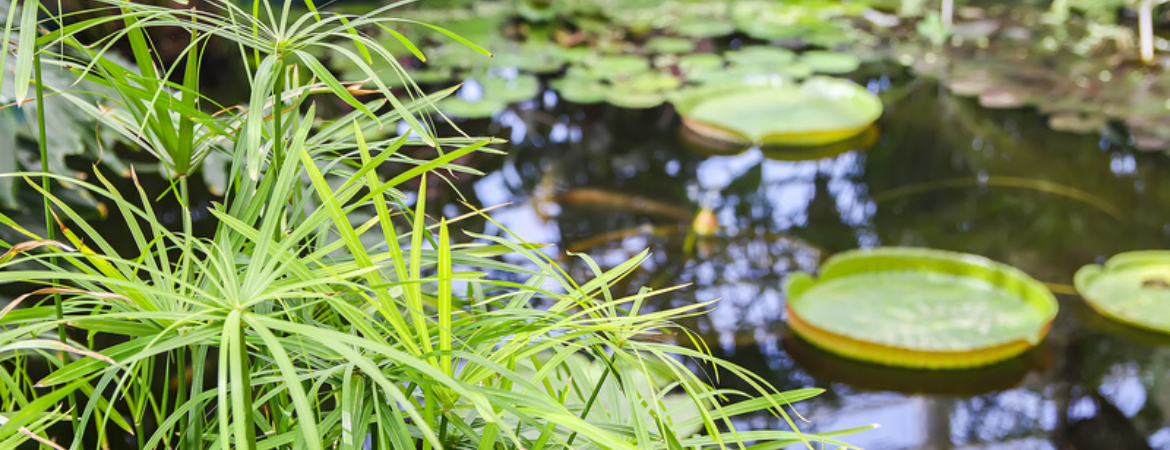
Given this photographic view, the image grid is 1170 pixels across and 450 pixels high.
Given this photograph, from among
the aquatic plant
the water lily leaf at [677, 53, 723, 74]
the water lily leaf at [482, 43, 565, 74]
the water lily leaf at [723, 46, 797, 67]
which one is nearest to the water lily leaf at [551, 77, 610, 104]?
the water lily leaf at [482, 43, 565, 74]

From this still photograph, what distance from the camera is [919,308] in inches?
65.7

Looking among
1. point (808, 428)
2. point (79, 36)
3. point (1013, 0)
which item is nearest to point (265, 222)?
point (79, 36)

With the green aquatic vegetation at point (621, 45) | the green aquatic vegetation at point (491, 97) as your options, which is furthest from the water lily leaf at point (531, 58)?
the green aquatic vegetation at point (491, 97)

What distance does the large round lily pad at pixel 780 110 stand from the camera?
2422mm

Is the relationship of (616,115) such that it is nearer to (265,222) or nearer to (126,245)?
(126,245)

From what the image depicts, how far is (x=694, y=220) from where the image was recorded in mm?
2012

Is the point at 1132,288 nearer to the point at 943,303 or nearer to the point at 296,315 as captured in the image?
the point at 943,303

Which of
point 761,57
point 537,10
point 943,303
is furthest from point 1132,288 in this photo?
point 537,10

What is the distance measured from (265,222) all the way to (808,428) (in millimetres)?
1127

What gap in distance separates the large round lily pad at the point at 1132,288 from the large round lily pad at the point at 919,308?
0.14 meters

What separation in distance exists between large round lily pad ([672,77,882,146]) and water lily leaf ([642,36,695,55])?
1.23 feet

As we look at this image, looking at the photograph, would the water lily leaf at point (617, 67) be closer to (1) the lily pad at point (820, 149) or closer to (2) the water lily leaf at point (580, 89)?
(2) the water lily leaf at point (580, 89)

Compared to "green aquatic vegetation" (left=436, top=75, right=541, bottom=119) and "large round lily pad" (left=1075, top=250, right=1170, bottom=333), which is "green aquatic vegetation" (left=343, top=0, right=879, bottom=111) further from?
"large round lily pad" (left=1075, top=250, right=1170, bottom=333)

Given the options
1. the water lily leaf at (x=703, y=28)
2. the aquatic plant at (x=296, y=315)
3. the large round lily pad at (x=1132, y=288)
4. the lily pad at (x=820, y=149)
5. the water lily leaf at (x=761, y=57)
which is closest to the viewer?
the aquatic plant at (x=296, y=315)
